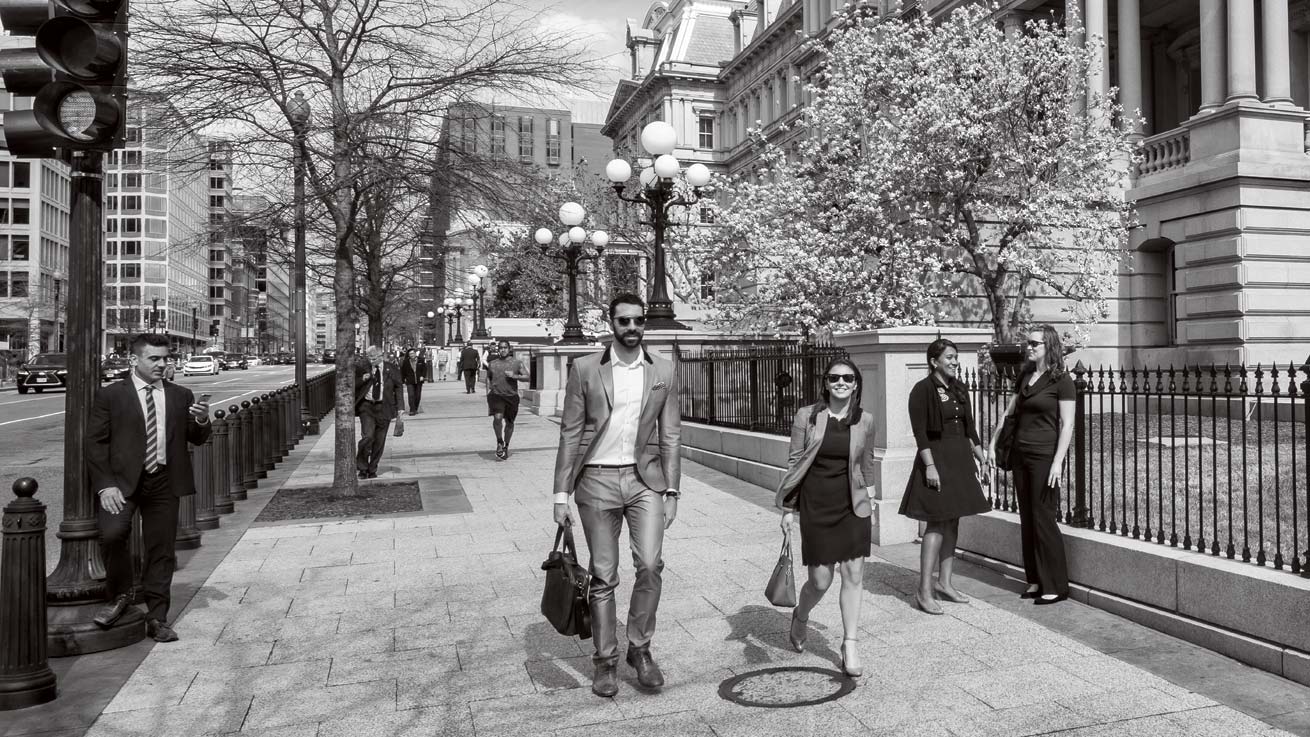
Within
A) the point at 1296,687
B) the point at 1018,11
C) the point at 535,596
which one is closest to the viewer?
the point at 1296,687

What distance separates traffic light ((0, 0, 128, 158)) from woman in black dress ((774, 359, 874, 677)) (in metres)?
4.52

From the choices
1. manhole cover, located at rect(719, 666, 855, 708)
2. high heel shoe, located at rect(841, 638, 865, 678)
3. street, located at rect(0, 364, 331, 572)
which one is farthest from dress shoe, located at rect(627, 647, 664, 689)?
street, located at rect(0, 364, 331, 572)

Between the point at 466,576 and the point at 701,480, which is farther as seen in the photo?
the point at 701,480

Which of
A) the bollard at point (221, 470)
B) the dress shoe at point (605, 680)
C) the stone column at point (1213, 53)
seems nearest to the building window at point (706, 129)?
the stone column at point (1213, 53)

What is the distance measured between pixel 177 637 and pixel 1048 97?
19.8 meters

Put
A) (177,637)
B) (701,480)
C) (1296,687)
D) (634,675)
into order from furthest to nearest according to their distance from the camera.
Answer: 1. (701,480)
2. (177,637)
3. (634,675)
4. (1296,687)

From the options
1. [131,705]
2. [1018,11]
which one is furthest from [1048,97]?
[131,705]

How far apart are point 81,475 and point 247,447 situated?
759cm

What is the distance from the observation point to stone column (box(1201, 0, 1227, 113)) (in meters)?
20.9

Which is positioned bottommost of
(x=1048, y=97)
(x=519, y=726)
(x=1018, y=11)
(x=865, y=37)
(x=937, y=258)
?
(x=519, y=726)

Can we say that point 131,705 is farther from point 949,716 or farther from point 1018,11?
point 1018,11

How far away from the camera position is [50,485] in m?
14.1

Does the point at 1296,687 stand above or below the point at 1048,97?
below

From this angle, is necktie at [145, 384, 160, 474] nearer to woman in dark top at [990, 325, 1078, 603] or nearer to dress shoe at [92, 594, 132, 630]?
dress shoe at [92, 594, 132, 630]
